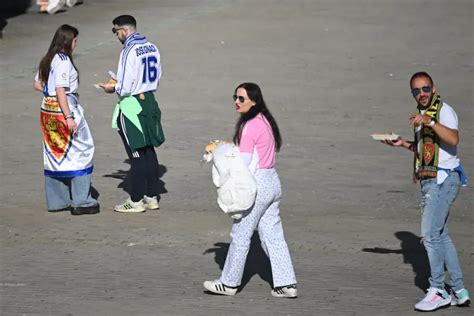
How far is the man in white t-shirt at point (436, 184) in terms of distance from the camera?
897cm

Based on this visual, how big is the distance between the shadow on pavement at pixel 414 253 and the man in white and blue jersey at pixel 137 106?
2515mm

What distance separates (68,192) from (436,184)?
14.7 feet

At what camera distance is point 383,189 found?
42.8 ft

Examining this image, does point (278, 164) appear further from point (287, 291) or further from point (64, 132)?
point (287, 291)

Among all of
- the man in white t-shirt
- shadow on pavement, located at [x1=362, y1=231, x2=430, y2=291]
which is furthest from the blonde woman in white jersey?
the man in white t-shirt

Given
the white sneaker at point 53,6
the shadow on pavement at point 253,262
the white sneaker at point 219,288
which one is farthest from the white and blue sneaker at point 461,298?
the white sneaker at point 53,6

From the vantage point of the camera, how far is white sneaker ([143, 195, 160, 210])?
A: 12.1 metres

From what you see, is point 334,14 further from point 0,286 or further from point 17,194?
point 0,286

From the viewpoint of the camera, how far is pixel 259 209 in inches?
363

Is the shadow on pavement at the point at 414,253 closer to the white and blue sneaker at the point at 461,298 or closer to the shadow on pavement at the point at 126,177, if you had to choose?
the white and blue sneaker at the point at 461,298

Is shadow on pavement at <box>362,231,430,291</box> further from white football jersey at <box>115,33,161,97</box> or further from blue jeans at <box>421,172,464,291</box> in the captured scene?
white football jersey at <box>115,33,161,97</box>

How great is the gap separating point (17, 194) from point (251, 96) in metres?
4.30

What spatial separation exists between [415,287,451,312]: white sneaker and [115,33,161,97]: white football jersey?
4027 mm

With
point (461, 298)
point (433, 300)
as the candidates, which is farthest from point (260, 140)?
point (461, 298)
